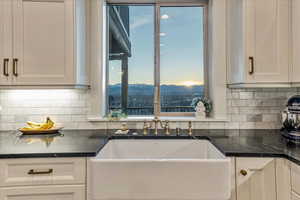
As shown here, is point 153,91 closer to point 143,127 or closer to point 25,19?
point 143,127

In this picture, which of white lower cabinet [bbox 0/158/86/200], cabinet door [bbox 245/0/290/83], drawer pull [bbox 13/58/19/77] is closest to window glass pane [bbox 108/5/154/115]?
drawer pull [bbox 13/58/19/77]

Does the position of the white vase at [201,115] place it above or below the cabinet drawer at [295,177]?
above

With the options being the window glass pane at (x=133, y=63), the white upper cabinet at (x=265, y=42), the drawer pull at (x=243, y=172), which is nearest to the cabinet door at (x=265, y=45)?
the white upper cabinet at (x=265, y=42)

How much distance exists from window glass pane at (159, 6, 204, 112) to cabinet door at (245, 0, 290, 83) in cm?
66

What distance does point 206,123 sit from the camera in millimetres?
2221

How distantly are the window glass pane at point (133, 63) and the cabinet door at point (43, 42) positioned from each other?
64 centimetres

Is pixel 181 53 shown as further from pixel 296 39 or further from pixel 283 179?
pixel 283 179

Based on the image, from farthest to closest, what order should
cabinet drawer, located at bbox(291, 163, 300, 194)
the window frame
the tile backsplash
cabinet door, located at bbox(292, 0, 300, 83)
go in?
the window frame → the tile backsplash → cabinet door, located at bbox(292, 0, 300, 83) → cabinet drawer, located at bbox(291, 163, 300, 194)

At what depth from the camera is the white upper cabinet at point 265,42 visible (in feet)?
6.15

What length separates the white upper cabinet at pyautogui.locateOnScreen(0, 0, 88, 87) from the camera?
1.90 meters

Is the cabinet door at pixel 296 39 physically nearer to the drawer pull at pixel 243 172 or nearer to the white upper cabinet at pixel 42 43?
the drawer pull at pixel 243 172

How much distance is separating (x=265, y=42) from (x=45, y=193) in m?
1.87

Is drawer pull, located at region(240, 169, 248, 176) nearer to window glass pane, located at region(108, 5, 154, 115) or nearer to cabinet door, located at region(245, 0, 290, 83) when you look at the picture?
cabinet door, located at region(245, 0, 290, 83)

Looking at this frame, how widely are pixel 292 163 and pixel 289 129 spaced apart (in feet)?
1.82
